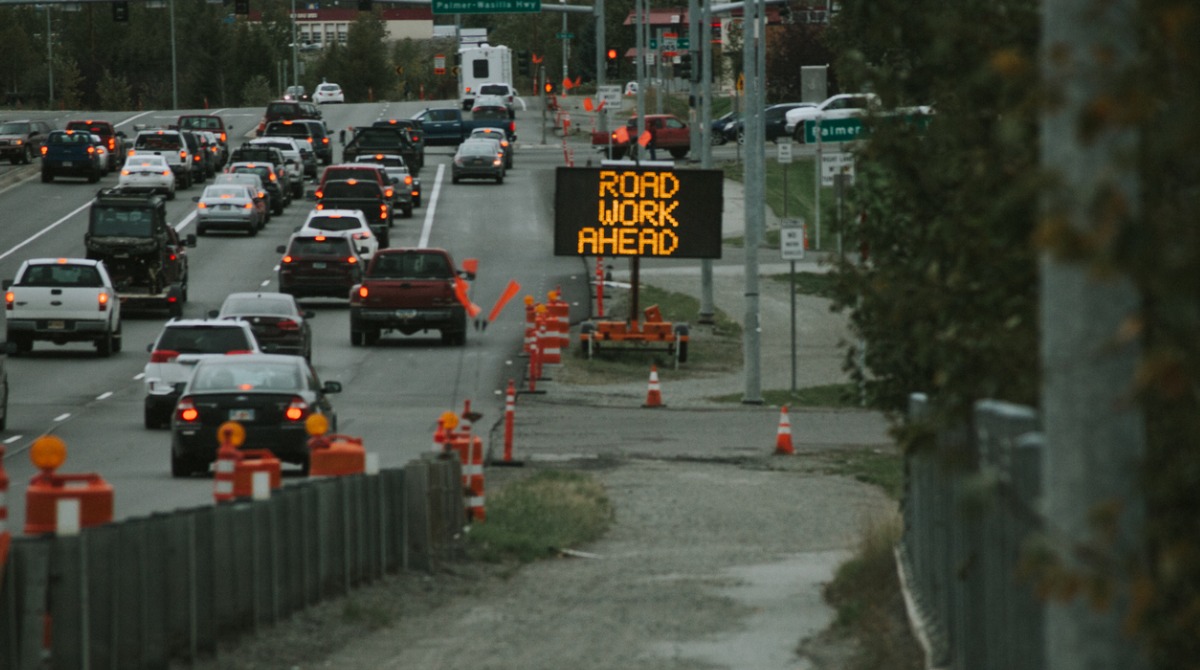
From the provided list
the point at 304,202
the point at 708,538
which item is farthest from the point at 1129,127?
the point at 304,202

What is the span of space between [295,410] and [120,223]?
23263 mm

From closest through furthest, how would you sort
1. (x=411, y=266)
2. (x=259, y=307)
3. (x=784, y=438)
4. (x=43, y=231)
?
(x=784, y=438)
(x=259, y=307)
(x=411, y=266)
(x=43, y=231)

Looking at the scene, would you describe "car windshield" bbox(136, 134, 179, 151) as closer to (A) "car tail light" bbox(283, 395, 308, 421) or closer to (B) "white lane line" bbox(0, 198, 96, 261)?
(B) "white lane line" bbox(0, 198, 96, 261)

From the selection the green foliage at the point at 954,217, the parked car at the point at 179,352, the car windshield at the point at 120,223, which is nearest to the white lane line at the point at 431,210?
the car windshield at the point at 120,223

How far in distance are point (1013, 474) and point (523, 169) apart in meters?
74.2

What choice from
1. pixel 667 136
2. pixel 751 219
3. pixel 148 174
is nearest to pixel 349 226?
pixel 751 219

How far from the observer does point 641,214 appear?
38281 mm

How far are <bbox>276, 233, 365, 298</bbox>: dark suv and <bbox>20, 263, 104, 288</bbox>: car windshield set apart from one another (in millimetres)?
7988

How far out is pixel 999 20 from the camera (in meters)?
9.70

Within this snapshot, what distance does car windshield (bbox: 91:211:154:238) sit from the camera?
1727 inches

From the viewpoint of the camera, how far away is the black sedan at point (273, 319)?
112 ft

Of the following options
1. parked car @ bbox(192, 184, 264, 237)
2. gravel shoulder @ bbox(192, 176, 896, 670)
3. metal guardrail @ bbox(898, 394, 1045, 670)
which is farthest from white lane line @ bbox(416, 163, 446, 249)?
metal guardrail @ bbox(898, 394, 1045, 670)

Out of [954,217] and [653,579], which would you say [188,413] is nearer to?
[653,579]

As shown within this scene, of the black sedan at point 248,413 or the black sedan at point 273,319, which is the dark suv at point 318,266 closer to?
the black sedan at point 273,319
